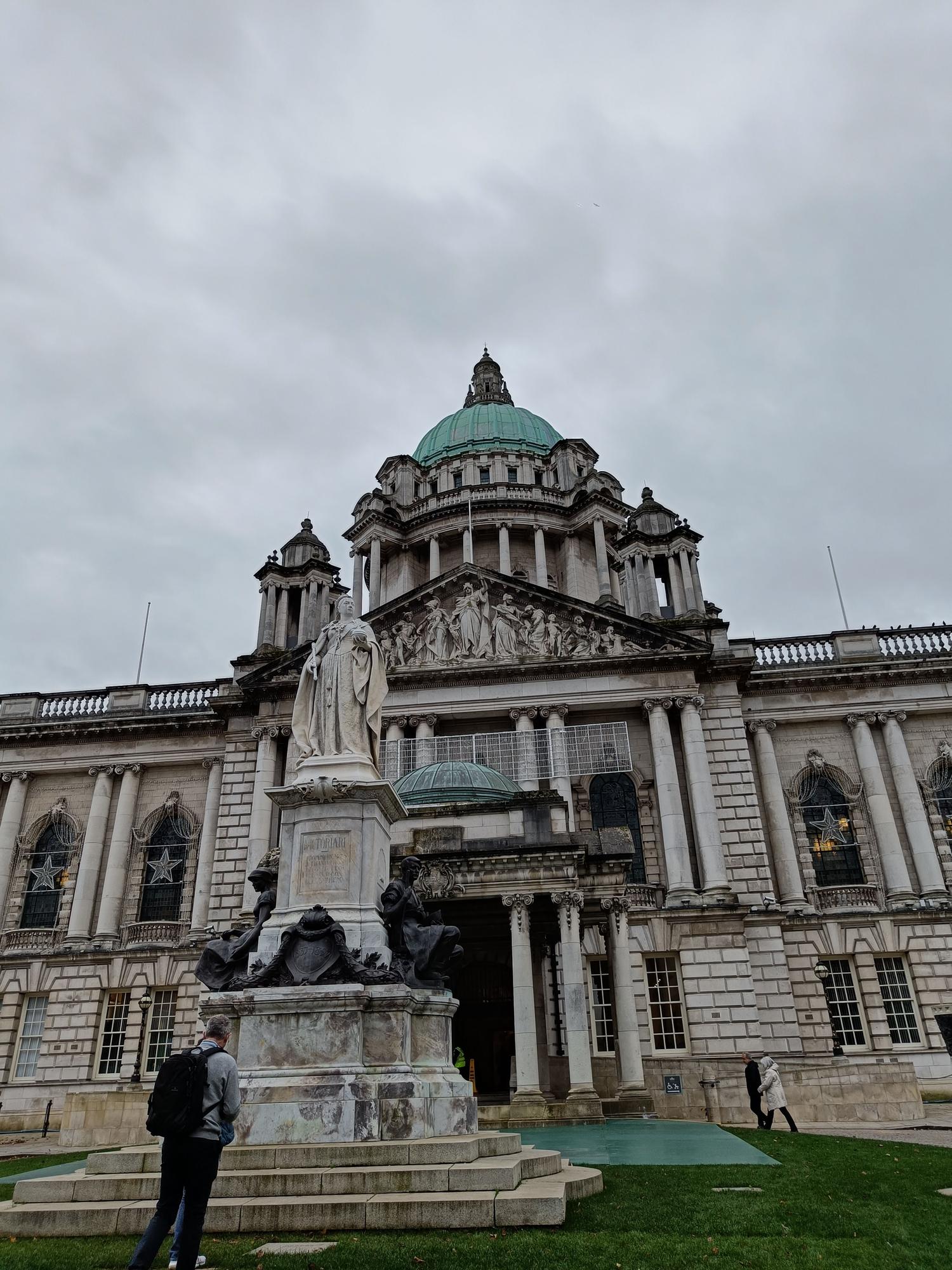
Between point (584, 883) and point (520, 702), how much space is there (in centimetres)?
1386

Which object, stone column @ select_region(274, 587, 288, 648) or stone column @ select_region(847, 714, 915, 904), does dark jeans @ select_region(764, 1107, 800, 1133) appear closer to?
stone column @ select_region(847, 714, 915, 904)

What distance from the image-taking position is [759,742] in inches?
1528

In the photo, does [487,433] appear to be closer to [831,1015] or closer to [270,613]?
[270,613]

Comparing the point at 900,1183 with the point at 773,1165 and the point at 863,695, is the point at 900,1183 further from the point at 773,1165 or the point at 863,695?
the point at 863,695

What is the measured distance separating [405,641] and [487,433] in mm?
28094

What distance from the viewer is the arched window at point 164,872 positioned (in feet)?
129

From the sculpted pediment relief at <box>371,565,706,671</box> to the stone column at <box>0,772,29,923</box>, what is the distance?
57.9 feet

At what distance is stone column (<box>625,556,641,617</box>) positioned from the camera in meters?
44.3

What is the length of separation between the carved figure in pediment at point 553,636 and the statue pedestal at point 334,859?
25261 mm

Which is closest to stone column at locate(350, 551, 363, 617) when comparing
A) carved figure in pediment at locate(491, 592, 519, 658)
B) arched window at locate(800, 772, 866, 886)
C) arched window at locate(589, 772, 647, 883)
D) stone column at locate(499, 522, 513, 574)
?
stone column at locate(499, 522, 513, 574)

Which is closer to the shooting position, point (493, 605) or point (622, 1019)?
point (622, 1019)

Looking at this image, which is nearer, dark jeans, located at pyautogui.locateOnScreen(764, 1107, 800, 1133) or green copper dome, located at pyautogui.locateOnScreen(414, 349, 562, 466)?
dark jeans, located at pyautogui.locateOnScreen(764, 1107, 800, 1133)

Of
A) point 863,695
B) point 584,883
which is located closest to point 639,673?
point 863,695

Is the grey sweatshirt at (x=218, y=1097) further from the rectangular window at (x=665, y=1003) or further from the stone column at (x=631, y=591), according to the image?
the stone column at (x=631, y=591)
